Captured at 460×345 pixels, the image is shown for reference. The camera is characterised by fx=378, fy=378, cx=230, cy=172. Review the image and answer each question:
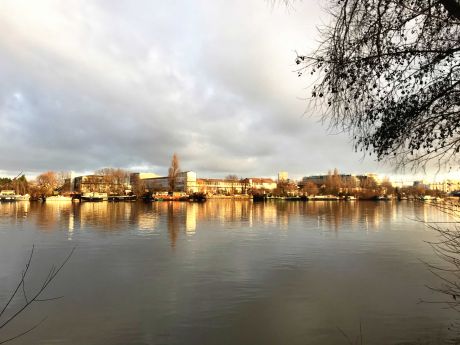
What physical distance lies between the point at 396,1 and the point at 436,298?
1141cm

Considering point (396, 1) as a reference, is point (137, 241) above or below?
below

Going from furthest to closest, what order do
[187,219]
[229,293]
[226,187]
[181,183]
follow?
[226,187] < [181,183] < [187,219] < [229,293]

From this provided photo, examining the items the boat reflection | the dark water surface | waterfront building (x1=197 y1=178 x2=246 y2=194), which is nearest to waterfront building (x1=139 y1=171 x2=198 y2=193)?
waterfront building (x1=197 y1=178 x2=246 y2=194)

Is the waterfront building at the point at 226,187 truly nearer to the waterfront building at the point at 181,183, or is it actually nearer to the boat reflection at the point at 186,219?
the waterfront building at the point at 181,183

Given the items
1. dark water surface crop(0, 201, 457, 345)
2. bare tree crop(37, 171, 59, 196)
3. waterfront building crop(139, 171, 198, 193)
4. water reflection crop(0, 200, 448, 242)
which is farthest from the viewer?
waterfront building crop(139, 171, 198, 193)

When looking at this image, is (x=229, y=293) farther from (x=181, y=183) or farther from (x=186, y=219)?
(x=181, y=183)

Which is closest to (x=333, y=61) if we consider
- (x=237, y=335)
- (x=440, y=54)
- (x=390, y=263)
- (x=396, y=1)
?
(x=396, y=1)

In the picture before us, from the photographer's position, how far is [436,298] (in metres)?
12.7

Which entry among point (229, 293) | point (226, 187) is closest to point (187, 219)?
point (229, 293)

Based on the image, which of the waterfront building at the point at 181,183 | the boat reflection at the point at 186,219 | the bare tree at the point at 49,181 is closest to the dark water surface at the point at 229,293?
the boat reflection at the point at 186,219

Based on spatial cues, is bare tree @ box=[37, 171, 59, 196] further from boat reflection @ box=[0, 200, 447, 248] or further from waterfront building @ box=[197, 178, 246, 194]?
boat reflection @ box=[0, 200, 447, 248]

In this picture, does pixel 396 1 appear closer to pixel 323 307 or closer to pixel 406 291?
pixel 323 307

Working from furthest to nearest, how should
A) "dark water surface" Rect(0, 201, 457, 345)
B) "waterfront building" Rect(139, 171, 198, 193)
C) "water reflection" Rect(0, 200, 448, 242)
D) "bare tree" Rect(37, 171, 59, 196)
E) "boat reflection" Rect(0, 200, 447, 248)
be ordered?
1. "waterfront building" Rect(139, 171, 198, 193)
2. "bare tree" Rect(37, 171, 59, 196)
3. "water reflection" Rect(0, 200, 448, 242)
4. "boat reflection" Rect(0, 200, 447, 248)
5. "dark water surface" Rect(0, 201, 457, 345)

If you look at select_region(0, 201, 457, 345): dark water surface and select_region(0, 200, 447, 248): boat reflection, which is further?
select_region(0, 200, 447, 248): boat reflection
